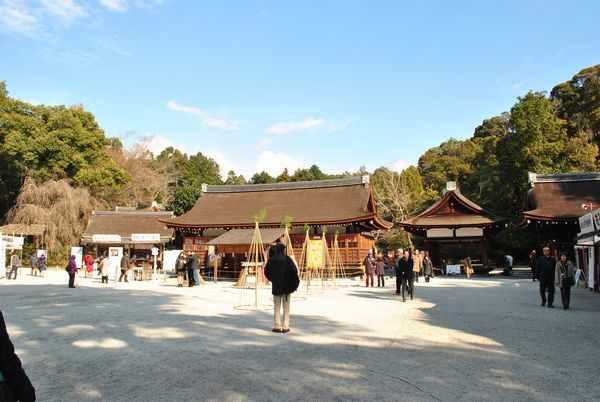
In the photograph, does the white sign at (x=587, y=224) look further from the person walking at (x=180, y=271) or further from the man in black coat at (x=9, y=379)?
the person walking at (x=180, y=271)

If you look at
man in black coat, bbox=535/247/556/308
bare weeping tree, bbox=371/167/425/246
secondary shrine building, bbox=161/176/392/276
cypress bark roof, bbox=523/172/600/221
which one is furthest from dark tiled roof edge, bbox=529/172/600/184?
man in black coat, bbox=535/247/556/308

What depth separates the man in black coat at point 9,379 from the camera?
2736 mm

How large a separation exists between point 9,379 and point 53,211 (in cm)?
3606

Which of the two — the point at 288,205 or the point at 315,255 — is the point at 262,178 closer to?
the point at 288,205

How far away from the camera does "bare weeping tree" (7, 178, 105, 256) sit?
33.9m

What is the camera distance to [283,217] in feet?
A: 94.7

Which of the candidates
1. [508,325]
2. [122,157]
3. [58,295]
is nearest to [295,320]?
[508,325]

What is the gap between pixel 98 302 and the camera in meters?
13.5

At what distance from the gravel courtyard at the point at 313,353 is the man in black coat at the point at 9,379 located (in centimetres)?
201

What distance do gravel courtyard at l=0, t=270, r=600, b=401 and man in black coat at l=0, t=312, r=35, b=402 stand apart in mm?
2011

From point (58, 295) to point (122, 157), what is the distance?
142 feet

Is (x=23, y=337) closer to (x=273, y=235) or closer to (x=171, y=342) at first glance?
(x=171, y=342)

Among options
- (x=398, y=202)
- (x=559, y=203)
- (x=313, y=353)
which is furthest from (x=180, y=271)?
(x=398, y=202)

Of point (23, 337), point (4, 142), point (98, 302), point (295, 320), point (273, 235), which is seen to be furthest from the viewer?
point (4, 142)
